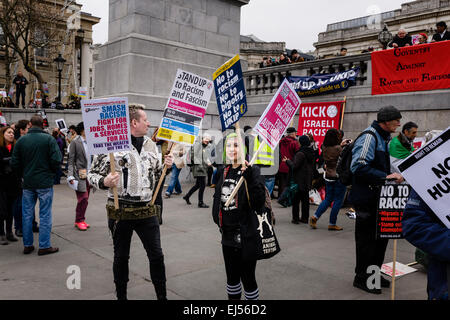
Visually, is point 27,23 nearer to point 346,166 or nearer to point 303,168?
point 303,168

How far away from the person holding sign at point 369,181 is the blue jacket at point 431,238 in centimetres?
235

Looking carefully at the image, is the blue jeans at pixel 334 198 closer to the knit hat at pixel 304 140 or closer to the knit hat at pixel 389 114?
the knit hat at pixel 304 140

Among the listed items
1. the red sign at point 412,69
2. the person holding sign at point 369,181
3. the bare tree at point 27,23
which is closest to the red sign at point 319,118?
the red sign at point 412,69

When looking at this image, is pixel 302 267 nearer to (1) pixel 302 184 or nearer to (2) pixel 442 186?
(1) pixel 302 184

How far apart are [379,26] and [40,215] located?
58371 mm

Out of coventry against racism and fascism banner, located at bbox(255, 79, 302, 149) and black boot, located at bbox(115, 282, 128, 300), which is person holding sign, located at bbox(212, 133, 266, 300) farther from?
black boot, located at bbox(115, 282, 128, 300)

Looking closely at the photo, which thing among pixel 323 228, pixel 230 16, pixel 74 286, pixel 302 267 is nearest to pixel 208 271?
pixel 302 267

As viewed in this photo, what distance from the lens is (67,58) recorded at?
42.5 metres

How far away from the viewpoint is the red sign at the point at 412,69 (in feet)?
29.8

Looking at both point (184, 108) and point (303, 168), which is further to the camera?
point (303, 168)

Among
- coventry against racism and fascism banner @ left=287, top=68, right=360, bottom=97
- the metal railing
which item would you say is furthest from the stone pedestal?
coventry against racism and fascism banner @ left=287, top=68, right=360, bottom=97

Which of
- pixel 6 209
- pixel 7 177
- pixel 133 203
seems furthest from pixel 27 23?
pixel 133 203
